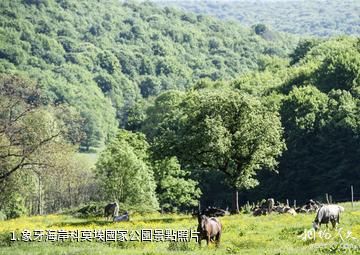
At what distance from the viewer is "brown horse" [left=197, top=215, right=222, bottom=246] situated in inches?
1262

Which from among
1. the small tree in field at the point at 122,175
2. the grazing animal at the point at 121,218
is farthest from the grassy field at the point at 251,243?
the small tree in field at the point at 122,175

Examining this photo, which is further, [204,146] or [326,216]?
[204,146]

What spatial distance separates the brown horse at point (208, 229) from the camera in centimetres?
3206

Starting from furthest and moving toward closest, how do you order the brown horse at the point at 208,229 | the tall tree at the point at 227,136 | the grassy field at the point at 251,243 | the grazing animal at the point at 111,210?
1. the tall tree at the point at 227,136
2. the grazing animal at the point at 111,210
3. the brown horse at the point at 208,229
4. the grassy field at the point at 251,243

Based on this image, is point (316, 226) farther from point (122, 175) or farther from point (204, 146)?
point (122, 175)

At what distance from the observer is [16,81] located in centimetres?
5488

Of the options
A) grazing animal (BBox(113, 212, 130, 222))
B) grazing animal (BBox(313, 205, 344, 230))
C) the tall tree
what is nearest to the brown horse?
grazing animal (BBox(313, 205, 344, 230))

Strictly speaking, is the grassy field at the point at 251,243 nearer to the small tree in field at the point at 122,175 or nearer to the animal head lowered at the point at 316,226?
the animal head lowered at the point at 316,226

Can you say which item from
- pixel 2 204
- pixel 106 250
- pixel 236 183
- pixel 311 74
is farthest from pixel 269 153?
pixel 311 74

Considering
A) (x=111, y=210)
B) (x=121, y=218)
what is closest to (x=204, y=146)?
(x=111, y=210)

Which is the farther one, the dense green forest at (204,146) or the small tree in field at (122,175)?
the small tree in field at (122,175)

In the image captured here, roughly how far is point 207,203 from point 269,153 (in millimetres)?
67743

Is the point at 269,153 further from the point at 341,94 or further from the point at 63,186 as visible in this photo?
the point at 63,186

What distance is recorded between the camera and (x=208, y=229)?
3225 centimetres
